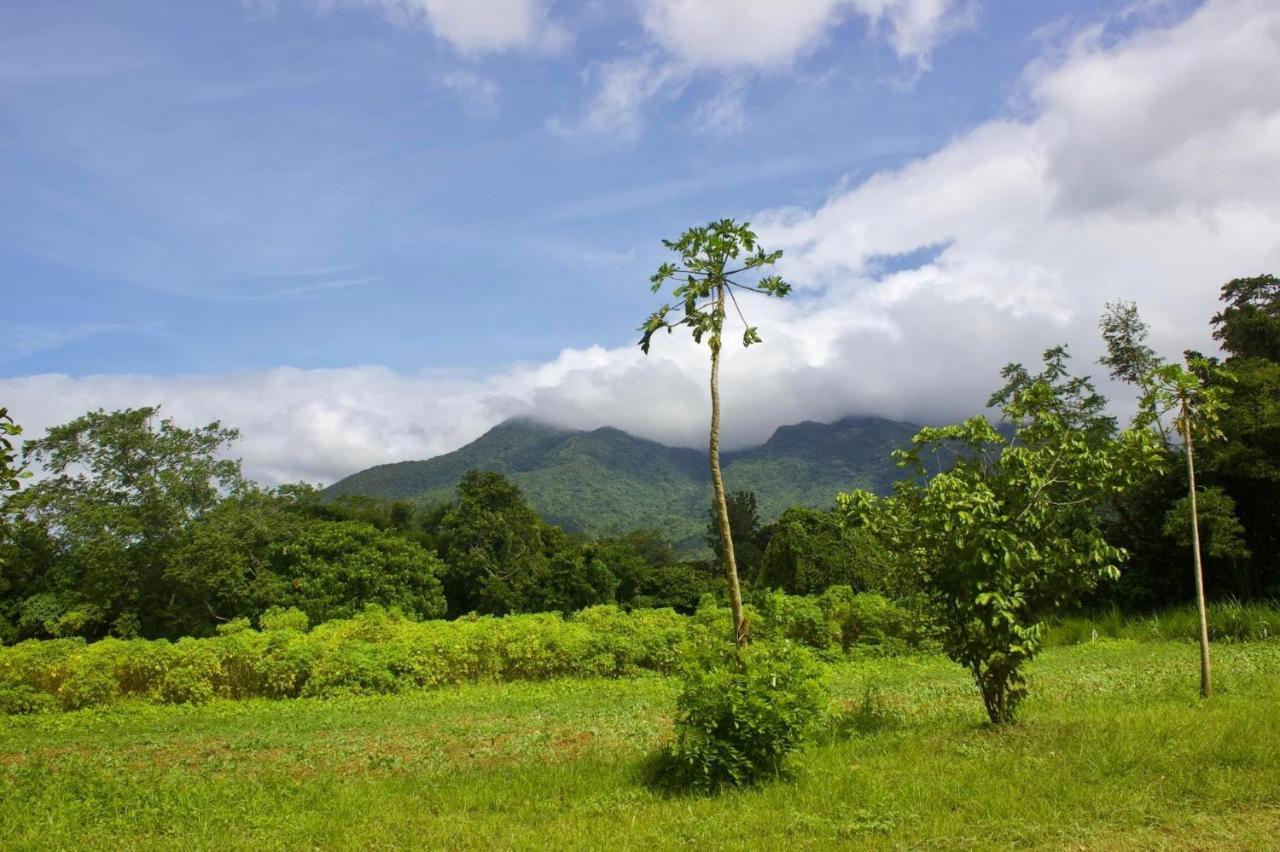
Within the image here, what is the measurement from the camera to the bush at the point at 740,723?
6.60m

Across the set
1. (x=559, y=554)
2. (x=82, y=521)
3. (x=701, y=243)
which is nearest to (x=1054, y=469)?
(x=701, y=243)

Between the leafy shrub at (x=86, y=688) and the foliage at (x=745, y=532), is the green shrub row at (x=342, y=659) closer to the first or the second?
the leafy shrub at (x=86, y=688)

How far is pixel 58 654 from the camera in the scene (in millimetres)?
14867

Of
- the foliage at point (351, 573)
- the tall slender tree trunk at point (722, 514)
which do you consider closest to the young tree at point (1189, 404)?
the tall slender tree trunk at point (722, 514)

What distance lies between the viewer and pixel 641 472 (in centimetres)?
15162

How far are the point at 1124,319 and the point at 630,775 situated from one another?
29.1 meters

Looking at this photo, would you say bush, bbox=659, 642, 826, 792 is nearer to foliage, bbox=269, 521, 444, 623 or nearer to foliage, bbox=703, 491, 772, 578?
foliage, bbox=269, 521, 444, 623

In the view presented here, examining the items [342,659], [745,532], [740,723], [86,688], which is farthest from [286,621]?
A: [745,532]

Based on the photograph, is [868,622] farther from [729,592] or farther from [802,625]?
[729,592]

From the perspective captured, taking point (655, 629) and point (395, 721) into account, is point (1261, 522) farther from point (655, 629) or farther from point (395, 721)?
point (395, 721)

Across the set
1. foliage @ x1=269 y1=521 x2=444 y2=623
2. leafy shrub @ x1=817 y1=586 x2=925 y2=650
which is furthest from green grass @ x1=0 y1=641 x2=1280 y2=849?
foliage @ x1=269 y1=521 x2=444 y2=623

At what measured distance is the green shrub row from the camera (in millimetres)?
14383

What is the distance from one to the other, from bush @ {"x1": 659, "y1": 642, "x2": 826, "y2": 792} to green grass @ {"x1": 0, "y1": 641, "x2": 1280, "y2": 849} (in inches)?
10.3

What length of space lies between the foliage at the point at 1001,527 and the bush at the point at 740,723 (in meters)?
1.74
